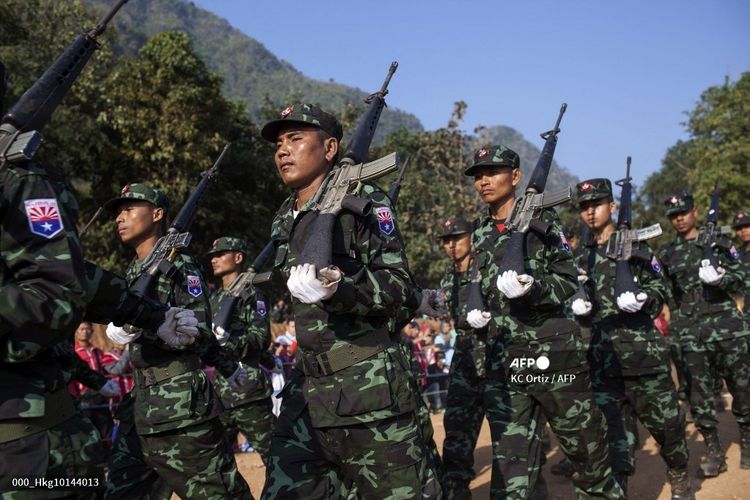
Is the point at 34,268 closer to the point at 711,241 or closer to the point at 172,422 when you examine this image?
the point at 172,422

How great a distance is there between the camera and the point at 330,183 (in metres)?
3.90

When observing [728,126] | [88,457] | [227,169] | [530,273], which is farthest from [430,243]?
[88,457]

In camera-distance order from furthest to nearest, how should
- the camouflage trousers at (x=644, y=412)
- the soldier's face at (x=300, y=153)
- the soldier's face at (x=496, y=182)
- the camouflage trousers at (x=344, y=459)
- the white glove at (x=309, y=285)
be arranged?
the camouflage trousers at (x=644, y=412)
the soldier's face at (x=496, y=182)
the soldier's face at (x=300, y=153)
the camouflage trousers at (x=344, y=459)
the white glove at (x=309, y=285)

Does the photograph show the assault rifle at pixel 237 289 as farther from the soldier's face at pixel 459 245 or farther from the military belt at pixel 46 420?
the military belt at pixel 46 420

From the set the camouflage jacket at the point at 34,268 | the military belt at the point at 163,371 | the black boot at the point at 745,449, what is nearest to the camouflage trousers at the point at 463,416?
the military belt at the point at 163,371

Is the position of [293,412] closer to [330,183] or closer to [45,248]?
[330,183]

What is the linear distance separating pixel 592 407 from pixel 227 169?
16457 mm

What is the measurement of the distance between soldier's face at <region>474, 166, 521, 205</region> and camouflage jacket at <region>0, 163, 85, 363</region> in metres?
3.67

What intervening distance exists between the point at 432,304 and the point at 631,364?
7.49 ft

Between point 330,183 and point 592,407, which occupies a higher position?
point 330,183

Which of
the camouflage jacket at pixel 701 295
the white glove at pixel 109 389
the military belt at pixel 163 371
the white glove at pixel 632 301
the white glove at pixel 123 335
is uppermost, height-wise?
the camouflage jacket at pixel 701 295

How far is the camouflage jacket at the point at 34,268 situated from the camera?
8.75 feet

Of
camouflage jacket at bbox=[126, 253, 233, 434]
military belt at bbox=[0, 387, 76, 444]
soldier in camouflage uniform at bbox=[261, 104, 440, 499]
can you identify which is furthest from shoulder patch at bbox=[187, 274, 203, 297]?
military belt at bbox=[0, 387, 76, 444]

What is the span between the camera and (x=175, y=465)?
15.9 feet
